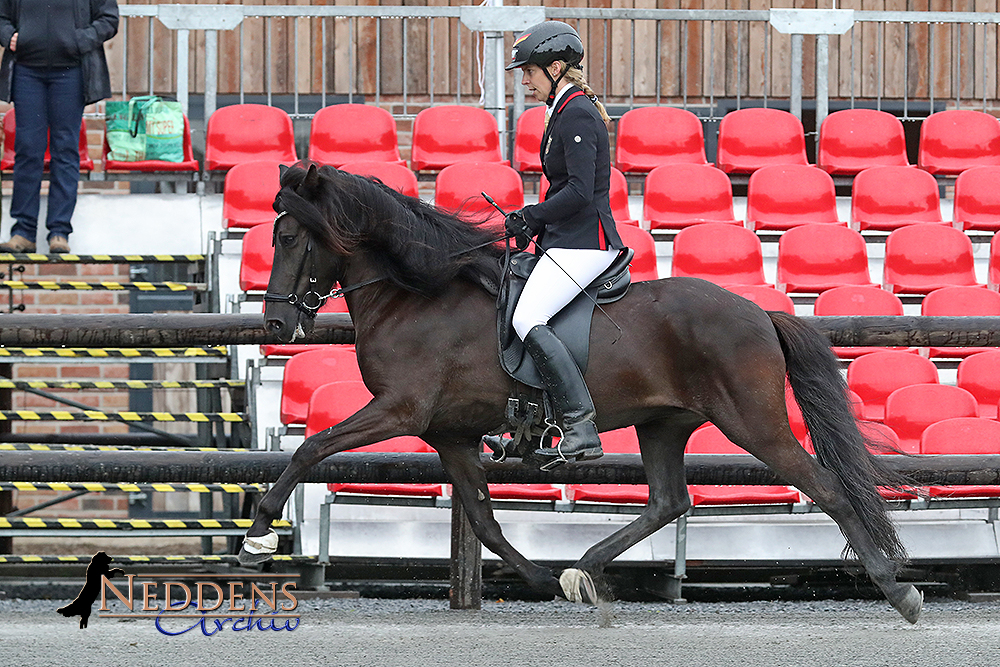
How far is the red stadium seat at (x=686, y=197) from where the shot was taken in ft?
33.2

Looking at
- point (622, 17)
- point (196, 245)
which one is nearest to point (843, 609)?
point (196, 245)

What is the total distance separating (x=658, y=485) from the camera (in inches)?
208

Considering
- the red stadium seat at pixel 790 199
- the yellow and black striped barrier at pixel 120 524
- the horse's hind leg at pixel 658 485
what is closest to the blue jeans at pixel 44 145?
the yellow and black striped barrier at pixel 120 524

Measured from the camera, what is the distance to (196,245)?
9.89 m

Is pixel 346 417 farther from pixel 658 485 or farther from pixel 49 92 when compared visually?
pixel 49 92

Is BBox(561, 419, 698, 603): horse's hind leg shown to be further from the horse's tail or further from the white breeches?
the white breeches

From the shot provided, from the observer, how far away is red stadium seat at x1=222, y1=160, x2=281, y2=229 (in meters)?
9.65

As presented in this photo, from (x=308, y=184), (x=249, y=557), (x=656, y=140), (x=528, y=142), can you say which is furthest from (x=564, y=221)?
(x=656, y=140)

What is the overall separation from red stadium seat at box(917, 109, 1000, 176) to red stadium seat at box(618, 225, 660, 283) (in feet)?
11.3

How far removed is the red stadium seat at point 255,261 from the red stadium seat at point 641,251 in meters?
2.40

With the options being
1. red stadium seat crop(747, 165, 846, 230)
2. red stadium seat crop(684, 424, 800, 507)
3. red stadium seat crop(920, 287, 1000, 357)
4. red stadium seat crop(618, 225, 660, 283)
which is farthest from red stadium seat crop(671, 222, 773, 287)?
red stadium seat crop(684, 424, 800, 507)

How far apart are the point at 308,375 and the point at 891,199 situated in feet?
17.3

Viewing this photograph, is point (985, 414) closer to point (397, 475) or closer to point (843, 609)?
point (843, 609)

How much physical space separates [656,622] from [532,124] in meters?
6.37
